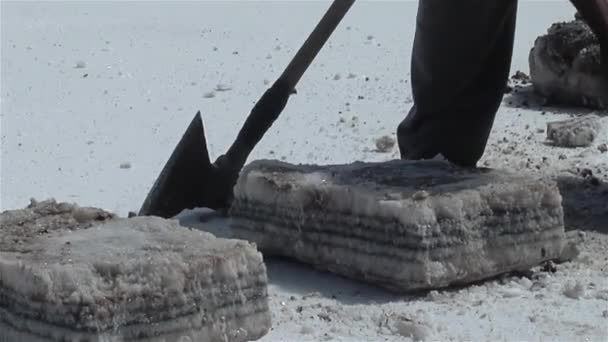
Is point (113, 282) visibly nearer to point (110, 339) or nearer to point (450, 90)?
point (110, 339)

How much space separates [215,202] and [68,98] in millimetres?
1400

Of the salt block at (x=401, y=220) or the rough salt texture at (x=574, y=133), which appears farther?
the rough salt texture at (x=574, y=133)

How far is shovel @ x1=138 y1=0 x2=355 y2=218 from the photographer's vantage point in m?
3.75

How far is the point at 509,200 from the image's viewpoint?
10.7 feet

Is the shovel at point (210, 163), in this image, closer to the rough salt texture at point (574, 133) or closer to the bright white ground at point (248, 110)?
the bright white ground at point (248, 110)

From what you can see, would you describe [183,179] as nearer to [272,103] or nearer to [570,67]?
[272,103]

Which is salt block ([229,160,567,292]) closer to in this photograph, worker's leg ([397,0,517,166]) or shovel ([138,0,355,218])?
shovel ([138,0,355,218])

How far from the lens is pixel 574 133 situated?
4500mm

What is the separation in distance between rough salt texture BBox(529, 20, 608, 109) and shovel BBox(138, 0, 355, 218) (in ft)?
4.07

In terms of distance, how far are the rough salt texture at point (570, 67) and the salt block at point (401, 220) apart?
1.65 m

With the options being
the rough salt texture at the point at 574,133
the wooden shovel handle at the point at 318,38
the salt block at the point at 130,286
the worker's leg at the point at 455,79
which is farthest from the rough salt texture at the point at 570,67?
the salt block at the point at 130,286

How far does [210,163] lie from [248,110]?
1047 millimetres

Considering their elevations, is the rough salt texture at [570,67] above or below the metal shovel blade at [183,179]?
above

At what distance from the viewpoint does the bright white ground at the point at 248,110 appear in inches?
120
